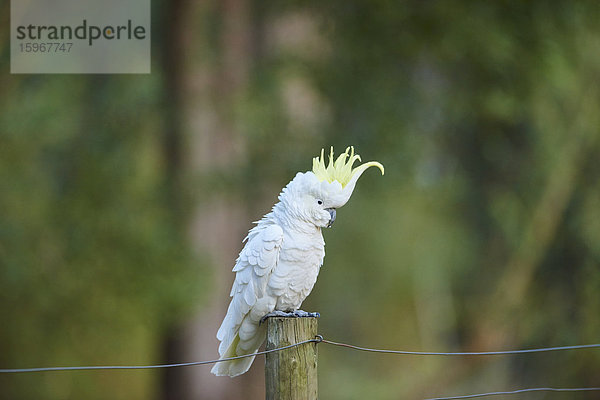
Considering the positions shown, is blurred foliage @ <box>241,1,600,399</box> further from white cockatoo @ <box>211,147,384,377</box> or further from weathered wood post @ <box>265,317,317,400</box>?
weathered wood post @ <box>265,317,317,400</box>

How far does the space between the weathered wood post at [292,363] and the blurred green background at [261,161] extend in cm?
288

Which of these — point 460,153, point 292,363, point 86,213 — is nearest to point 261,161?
point 86,213

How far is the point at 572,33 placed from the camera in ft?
16.4

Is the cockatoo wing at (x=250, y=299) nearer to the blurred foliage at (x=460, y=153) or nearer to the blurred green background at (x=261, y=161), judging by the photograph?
the blurred green background at (x=261, y=161)

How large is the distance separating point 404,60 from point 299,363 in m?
3.74

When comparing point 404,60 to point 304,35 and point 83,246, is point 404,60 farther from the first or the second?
point 83,246

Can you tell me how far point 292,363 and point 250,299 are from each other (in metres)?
0.27

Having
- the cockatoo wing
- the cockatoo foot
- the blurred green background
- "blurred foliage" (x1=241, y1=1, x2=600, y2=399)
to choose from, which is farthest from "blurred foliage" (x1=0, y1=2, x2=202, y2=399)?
the cockatoo foot

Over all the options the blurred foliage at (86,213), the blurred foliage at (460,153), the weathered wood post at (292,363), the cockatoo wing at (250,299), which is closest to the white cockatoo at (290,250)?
the cockatoo wing at (250,299)

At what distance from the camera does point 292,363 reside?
1695 mm

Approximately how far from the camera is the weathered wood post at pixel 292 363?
1690mm

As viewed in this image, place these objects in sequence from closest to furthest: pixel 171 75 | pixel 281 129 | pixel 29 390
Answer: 1. pixel 281 129
2. pixel 171 75
3. pixel 29 390

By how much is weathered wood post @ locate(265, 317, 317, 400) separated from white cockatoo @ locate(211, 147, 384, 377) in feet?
0.46

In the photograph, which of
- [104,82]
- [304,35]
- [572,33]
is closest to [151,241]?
[104,82]
